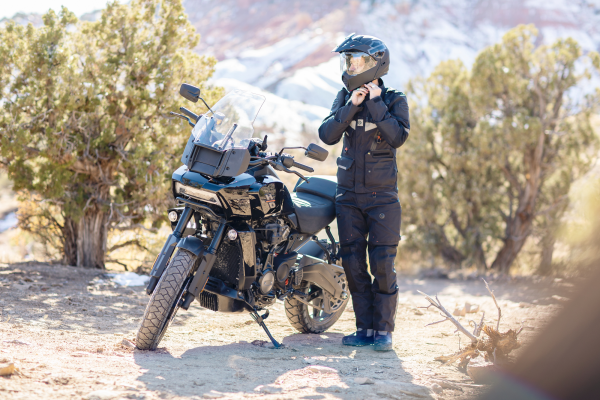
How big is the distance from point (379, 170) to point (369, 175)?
0.08 meters

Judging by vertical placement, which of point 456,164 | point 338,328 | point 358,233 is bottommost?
point 338,328

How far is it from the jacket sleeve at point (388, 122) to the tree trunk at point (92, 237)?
393cm

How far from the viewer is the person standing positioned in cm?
401

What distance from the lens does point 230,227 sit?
3539mm

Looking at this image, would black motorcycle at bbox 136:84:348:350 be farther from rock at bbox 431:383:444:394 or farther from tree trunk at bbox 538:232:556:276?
tree trunk at bbox 538:232:556:276

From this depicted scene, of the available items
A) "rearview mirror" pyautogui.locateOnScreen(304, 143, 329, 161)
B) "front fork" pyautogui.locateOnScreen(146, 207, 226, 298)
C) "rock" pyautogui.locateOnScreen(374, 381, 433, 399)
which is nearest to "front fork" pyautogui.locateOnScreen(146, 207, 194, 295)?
"front fork" pyautogui.locateOnScreen(146, 207, 226, 298)

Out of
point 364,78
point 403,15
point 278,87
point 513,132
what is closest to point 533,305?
point 364,78

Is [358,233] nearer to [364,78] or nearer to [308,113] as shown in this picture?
[364,78]

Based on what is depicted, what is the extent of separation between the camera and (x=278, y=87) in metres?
47.2

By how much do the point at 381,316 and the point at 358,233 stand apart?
2.15 feet

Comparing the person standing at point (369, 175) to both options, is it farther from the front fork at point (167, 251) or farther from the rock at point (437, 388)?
the front fork at point (167, 251)

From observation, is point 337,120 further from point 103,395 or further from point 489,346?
point 103,395

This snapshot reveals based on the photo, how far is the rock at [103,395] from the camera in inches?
91.9

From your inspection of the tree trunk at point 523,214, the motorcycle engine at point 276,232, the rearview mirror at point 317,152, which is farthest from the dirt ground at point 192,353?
the tree trunk at point 523,214
